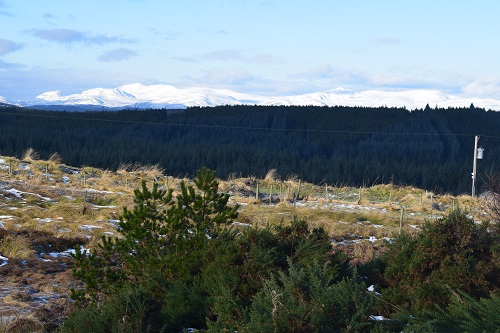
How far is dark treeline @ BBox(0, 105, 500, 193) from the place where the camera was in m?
55.0

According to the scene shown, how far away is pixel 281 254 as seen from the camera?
23.0 ft

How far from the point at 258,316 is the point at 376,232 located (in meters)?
12.5

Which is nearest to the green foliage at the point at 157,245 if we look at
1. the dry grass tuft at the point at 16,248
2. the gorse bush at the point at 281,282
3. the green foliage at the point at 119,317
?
the gorse bush at the point at 281,282

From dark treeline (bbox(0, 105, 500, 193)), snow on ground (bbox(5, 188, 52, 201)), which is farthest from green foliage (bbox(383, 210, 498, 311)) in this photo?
dark treeline (bbox(0, 105, 500, 193))

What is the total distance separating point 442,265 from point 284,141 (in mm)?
63238

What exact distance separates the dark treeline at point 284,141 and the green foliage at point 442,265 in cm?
4296

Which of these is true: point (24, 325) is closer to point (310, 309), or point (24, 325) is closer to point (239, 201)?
point (310, 309)

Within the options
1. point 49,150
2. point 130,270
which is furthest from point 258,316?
point 49,150

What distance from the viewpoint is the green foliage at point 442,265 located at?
6.29 m

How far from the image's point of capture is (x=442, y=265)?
6.61 metres

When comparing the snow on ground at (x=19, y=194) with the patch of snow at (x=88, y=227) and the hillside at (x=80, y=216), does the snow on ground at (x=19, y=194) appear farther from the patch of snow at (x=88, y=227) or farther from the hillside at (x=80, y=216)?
the patch of snow at (x=88, y=227)

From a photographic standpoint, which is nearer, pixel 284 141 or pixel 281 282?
pixel 281 282

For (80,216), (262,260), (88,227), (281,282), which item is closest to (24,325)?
(262,260)

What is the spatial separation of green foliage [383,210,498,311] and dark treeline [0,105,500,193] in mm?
42960
